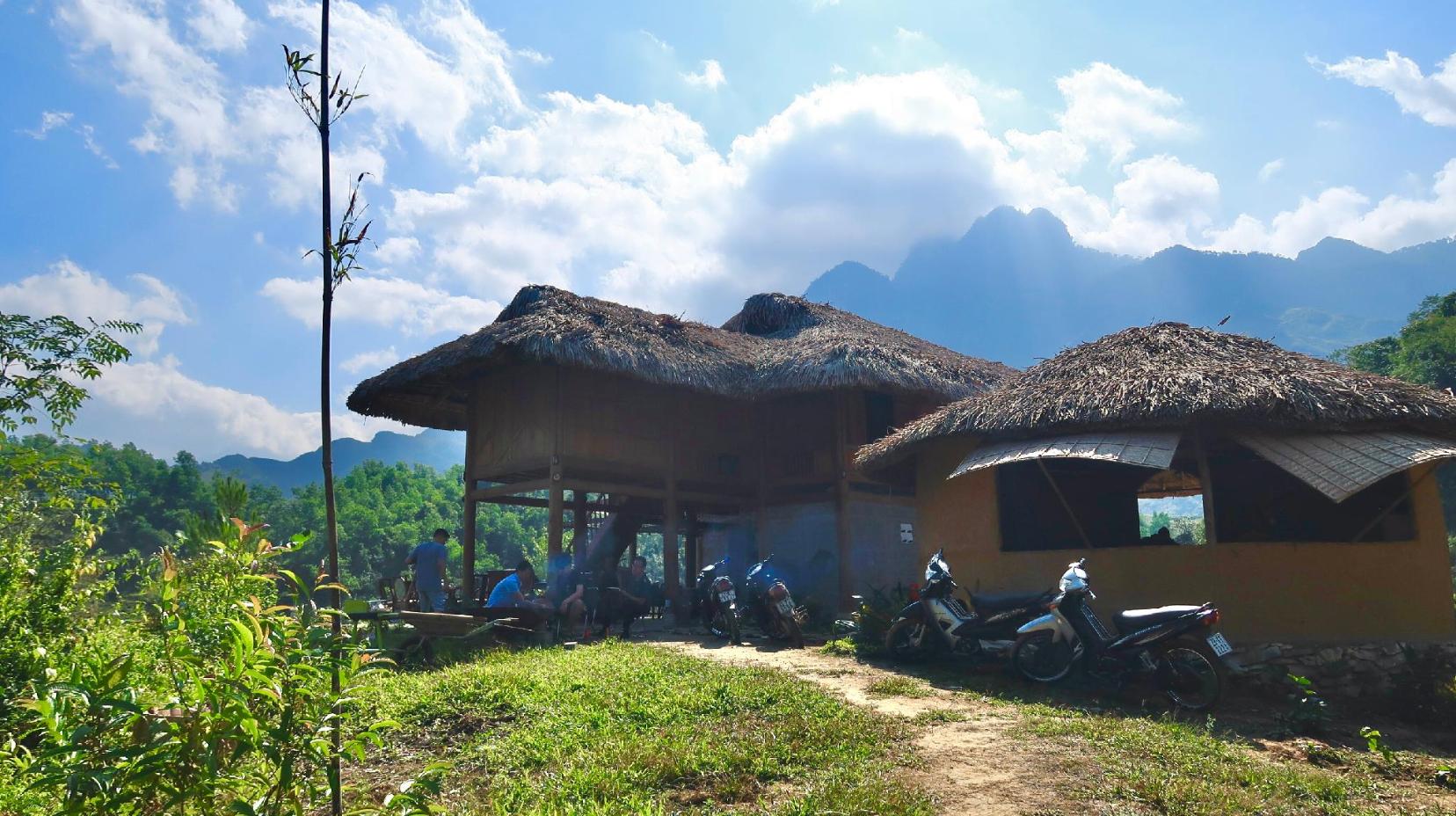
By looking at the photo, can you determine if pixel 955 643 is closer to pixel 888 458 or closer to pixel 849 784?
pixel 888 458

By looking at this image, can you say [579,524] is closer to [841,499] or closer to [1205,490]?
[841,499]

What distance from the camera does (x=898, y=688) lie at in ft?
22.2

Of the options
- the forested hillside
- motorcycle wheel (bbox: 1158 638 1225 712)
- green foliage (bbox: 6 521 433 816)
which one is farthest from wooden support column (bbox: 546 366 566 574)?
the forested hillside

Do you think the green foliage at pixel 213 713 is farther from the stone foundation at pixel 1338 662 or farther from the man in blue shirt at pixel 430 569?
the man in blue shirt at pixel 430 569

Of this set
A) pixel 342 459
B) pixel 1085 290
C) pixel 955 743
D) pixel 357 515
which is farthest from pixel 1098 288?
pixel 955 743

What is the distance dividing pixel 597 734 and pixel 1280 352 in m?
8.32

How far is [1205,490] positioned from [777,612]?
4.24m

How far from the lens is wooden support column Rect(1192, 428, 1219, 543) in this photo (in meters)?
8.23

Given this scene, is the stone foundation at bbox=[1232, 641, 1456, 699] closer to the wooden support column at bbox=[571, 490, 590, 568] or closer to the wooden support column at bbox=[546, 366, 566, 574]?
the wooden support column at bbox=[546, 366, 566, 574]

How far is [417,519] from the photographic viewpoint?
147 ft

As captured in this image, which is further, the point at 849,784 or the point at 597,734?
the point at 597,734

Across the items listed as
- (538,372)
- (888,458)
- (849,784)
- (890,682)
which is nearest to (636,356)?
(538,372)

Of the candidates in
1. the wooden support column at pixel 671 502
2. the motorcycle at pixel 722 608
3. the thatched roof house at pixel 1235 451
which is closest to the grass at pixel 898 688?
the thatched roof house at pixel 1235 451

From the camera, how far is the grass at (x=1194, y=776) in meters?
4.08
